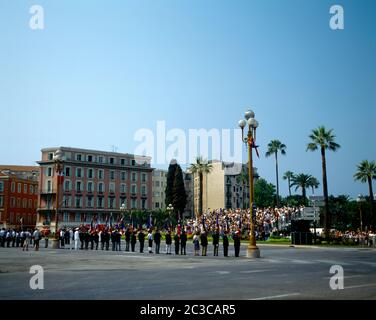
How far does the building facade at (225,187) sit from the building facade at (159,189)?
10362 millimetres

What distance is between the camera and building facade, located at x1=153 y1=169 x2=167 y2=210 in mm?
131500

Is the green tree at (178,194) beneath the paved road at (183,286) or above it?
above

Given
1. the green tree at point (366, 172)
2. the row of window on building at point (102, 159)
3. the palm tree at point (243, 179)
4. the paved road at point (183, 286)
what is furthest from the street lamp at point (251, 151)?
the palm tree at point (243, 179)

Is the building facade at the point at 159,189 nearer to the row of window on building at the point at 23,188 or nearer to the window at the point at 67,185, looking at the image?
the row of window on building at the point at 23,188

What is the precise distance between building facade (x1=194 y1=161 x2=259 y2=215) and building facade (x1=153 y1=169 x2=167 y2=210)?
10.4 m

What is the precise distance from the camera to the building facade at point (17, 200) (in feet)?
308

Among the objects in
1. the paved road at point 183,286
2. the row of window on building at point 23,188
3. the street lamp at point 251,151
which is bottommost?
the paved road at point 183,286

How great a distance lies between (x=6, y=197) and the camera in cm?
9400

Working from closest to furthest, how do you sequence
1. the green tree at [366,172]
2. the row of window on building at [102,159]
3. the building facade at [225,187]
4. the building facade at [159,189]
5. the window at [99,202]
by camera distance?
the green tree at [366,172]
the row of window on building at [102,159]
the window at [99,202]
the building facade at [225,187]
the building facade at [159,189]

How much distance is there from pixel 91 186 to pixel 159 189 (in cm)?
3640

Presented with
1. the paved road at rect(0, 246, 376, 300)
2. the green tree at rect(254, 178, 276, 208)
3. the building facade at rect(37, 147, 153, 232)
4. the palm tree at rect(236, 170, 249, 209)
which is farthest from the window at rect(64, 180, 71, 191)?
the paved road at rect(0, 246, 376, 300)

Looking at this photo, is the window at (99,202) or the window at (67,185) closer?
the window at (67,185)

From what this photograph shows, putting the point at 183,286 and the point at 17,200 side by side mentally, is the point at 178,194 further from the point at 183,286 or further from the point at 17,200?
the point at 183,286
